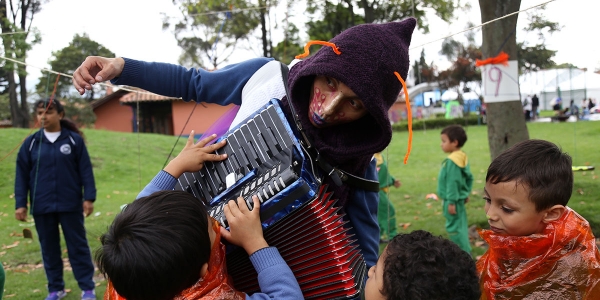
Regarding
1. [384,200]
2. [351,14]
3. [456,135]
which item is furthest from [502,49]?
[351,14]

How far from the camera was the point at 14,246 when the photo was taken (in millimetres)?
6645

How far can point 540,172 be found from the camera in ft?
6.22

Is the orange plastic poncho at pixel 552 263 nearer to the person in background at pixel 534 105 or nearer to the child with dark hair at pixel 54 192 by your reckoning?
the child with dark hair at pixel 54 192

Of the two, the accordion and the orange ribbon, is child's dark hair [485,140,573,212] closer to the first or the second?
the accordion

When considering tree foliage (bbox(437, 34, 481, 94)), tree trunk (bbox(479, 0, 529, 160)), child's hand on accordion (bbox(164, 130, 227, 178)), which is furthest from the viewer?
tree foliage (bbox(437, 34, 481, 94))

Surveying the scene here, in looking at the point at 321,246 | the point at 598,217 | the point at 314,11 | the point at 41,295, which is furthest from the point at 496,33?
the point at 314,11

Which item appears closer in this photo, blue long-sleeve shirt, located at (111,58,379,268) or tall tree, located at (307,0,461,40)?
blue long-sleeve shirt, located at (111,58,379,268)

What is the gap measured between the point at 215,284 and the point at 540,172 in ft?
4.22

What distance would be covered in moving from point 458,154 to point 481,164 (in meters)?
6.82

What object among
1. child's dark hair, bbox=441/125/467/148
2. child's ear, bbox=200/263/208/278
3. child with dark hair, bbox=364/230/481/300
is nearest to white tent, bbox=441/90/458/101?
child's dark hair, bbox=441/125/467/148

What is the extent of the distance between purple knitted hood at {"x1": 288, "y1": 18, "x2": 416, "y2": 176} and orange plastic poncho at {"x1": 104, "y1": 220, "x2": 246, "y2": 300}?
534 mm

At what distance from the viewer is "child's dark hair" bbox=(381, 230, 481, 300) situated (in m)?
1.47

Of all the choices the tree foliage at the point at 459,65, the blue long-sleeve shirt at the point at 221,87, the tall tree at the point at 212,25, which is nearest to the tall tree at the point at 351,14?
the tall tree at the point at 212,25

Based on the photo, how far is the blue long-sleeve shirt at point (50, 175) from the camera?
4.54 m
